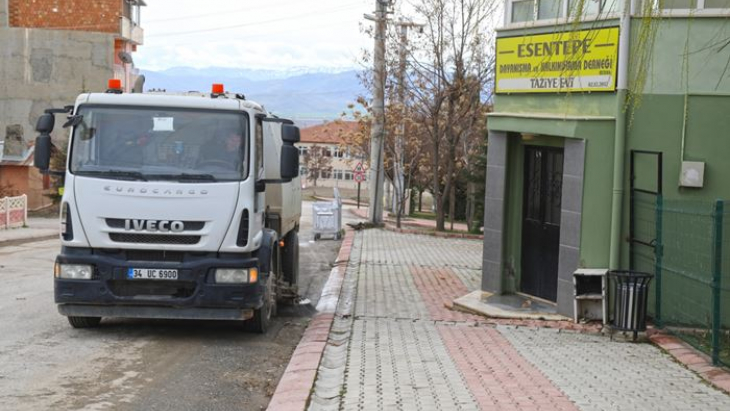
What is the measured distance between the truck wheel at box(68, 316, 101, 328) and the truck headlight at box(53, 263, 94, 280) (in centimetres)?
81

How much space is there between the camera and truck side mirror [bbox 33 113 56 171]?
9594mm

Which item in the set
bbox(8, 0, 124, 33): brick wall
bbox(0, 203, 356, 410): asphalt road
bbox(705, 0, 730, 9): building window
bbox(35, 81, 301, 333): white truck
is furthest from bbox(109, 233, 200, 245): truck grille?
bbox(8, 0, 124, 33): brick wall

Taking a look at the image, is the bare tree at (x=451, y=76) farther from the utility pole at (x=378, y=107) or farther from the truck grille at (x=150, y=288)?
the truck grille at (x=150, y=288)

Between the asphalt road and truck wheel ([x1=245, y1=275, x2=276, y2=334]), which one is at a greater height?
truck wheel ([x1=245, y1=275, x2=276, y2=334])

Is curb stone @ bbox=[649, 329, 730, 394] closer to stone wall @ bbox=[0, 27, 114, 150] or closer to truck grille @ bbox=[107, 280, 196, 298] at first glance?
truck grille @ bbox=[107, 280, 196, 298]

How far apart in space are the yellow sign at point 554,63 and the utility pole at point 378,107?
54.5 feet

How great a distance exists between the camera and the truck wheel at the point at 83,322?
10.1m

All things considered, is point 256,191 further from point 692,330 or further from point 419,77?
point 419,77

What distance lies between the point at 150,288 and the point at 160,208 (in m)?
0.91

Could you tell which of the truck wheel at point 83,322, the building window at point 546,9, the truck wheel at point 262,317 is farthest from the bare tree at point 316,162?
the truck wheel at point 83,322

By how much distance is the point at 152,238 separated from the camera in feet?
30.6

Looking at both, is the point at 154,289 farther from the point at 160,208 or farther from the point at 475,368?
the point at 475,368

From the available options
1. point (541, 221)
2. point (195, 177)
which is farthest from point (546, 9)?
point (195, 177)

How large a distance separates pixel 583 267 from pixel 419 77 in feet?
62.7
